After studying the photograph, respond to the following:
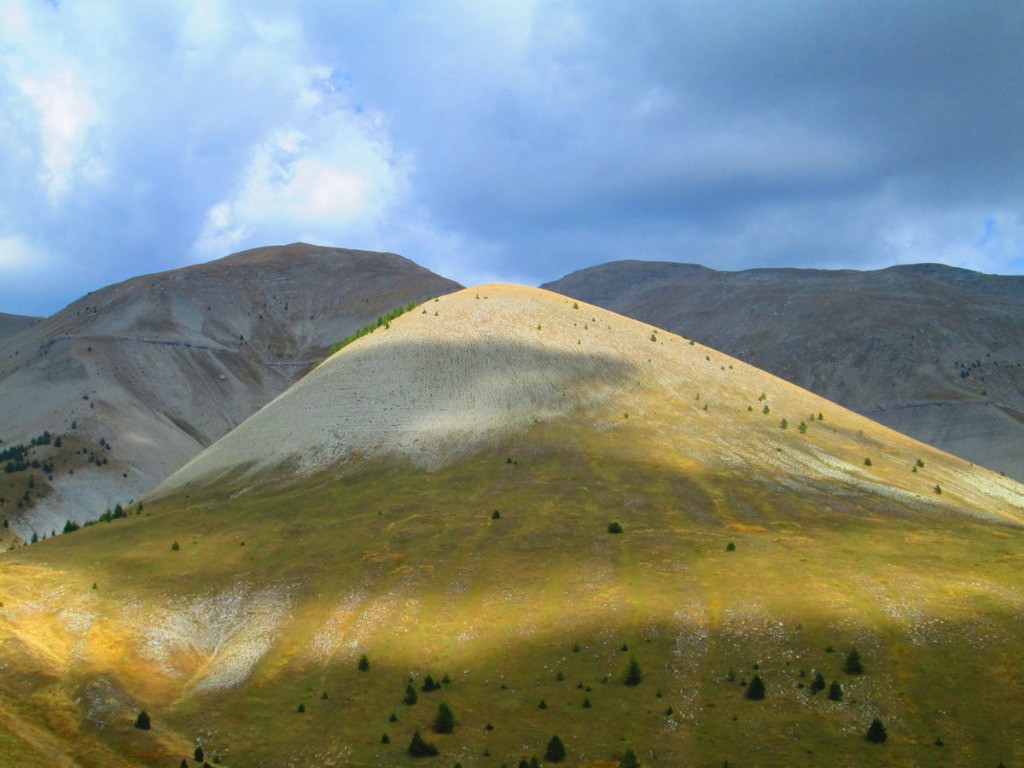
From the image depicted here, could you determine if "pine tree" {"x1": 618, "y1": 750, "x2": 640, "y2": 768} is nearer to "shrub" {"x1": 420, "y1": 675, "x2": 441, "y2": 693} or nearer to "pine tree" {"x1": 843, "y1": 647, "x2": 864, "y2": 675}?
"shrub" {"x1": 420, "y1": 675, "x2": 441, "y2": 693}

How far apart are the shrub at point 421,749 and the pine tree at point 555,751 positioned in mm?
4445

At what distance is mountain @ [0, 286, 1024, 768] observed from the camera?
33969mm

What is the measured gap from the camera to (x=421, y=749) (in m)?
33.2

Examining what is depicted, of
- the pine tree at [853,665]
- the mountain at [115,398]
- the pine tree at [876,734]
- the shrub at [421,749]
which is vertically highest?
the mountain at [115,398]

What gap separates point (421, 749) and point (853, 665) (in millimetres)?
18541

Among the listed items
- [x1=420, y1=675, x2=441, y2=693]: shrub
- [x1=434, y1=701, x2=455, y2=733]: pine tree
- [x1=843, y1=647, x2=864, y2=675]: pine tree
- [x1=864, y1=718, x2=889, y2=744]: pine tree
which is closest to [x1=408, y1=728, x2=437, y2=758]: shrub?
[x1=434, y1=701, x2=455, y2=733]: pine tree

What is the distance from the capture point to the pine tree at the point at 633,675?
1470 inches

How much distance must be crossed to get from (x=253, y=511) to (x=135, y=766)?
31.7 meters

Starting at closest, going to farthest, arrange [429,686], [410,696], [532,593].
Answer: [410,696] < [429,686] < [532,593]

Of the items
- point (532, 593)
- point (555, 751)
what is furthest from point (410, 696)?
point (532, 593)

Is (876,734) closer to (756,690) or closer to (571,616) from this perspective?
(756,690)

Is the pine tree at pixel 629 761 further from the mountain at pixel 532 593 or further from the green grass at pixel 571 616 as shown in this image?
the green grass at pixel 571 616

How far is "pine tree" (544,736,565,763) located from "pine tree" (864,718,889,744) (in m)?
11.5

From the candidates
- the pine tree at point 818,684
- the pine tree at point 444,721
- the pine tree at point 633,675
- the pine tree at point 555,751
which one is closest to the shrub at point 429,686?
the pine tree at point 444,721
